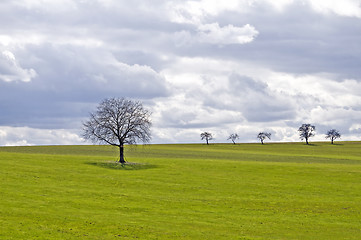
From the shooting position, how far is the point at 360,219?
137 ft

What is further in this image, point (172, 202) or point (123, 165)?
point (123, 165)

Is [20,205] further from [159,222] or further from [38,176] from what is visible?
[38,176]

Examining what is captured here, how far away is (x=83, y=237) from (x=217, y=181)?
35843 millimetres

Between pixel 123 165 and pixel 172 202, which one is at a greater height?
pixel 123 165

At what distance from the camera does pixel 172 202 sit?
46.1 m

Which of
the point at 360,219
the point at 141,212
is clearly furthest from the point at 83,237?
the point at 360,219

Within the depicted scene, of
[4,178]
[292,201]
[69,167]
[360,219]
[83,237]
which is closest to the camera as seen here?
[83,237]

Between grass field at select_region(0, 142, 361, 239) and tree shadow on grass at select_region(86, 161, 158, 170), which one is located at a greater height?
tree shadow on grass at select_region(86, 161, 158, 170)

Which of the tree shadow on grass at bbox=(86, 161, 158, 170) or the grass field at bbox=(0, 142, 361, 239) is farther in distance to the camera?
the tree shadow on grass at bbox=(86, 161, 158, 170)

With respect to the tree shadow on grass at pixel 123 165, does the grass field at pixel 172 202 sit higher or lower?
lower

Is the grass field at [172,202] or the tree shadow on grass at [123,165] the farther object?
the tree shadow on grass at [123,165]

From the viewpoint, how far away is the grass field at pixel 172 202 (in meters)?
33.2

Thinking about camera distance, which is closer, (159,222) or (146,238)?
(146,238)

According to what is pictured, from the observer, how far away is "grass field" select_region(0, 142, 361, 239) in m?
33.2
